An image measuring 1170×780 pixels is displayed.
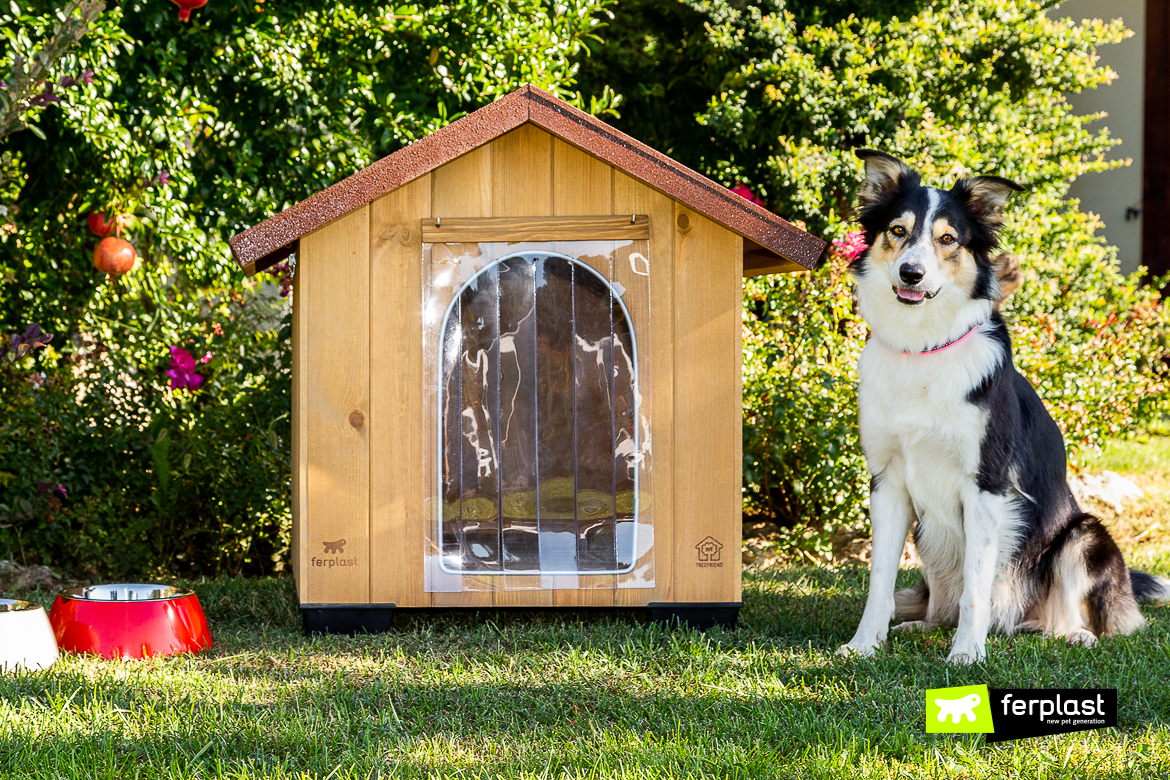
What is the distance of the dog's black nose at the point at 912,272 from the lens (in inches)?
115

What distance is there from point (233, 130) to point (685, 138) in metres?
3.46

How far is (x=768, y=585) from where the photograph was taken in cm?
420

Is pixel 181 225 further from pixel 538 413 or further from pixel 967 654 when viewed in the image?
pixel 967 654

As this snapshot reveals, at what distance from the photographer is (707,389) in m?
3.33

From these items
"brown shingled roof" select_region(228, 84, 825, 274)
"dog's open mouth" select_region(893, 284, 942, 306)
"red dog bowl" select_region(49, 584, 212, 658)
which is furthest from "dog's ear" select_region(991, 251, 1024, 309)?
"red dog bowl" select_region(49, 584, 212, 658)

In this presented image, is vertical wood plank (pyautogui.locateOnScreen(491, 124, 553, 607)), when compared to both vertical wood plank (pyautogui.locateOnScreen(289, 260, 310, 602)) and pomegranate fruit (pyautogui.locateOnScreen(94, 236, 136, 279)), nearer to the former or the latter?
vertical wood plank (pyautogui.locateOnScreen(289, 260, 310, 602))

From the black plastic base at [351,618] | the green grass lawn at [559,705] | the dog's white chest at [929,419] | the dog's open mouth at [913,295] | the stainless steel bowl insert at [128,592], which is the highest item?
the dog's open mouth at [913,295]

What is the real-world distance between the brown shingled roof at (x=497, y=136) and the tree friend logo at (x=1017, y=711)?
4.56 ft

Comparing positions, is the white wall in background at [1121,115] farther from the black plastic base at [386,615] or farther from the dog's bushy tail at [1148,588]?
the black plastic base at [386,615]

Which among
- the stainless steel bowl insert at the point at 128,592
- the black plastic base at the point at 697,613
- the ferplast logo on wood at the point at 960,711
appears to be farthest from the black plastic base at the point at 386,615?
the ferplast logo on wood at the point at 960,711

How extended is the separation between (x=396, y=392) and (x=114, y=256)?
2.09 m

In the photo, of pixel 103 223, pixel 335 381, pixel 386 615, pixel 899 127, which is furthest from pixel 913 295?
pixel 899 127

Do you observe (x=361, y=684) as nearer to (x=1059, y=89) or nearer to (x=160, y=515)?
(x=160, y=515)

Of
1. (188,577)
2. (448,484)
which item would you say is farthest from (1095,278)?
(188,577)
